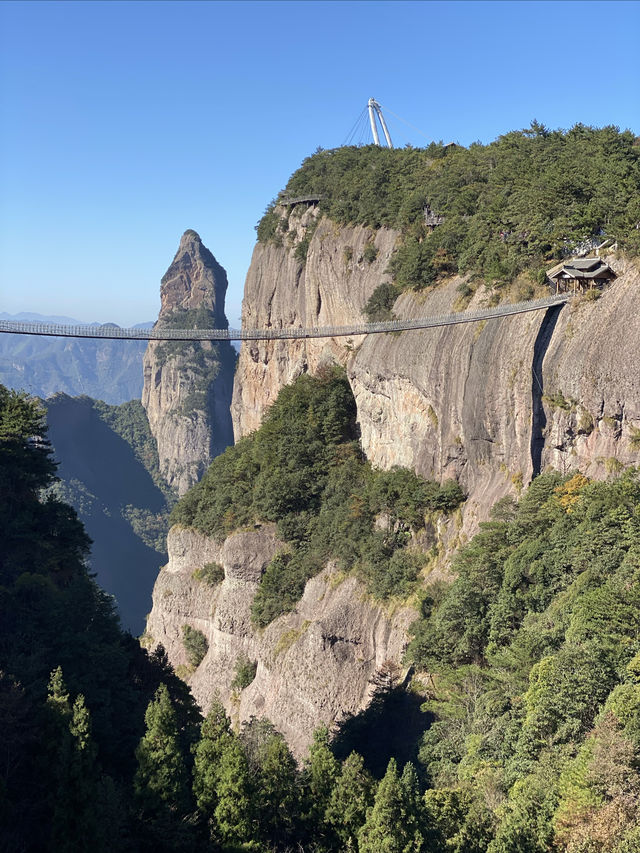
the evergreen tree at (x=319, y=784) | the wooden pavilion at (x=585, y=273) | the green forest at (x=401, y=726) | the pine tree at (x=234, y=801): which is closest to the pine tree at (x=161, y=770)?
the green forest at (x=401, y=726)

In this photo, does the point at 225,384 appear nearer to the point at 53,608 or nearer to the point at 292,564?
the point at 292,564

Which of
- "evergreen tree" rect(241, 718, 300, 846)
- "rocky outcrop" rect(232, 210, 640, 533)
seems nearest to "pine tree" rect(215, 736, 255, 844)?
"evergreen tree" rect(241, 718, 300, 846)

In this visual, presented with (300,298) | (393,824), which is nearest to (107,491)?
(300,298)

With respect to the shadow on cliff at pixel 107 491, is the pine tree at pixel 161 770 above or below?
above

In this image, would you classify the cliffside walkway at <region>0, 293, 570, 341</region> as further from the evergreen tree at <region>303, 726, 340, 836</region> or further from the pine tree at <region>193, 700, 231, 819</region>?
the pine tree at <region>193, 700, 231, 819</region>

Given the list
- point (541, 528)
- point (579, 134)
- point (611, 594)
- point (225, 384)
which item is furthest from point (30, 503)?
point (225, 384)

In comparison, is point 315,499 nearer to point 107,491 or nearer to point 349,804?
point 349,804

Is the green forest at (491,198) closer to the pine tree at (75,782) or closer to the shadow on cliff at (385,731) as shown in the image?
the shadow on cliff at (385,731)
